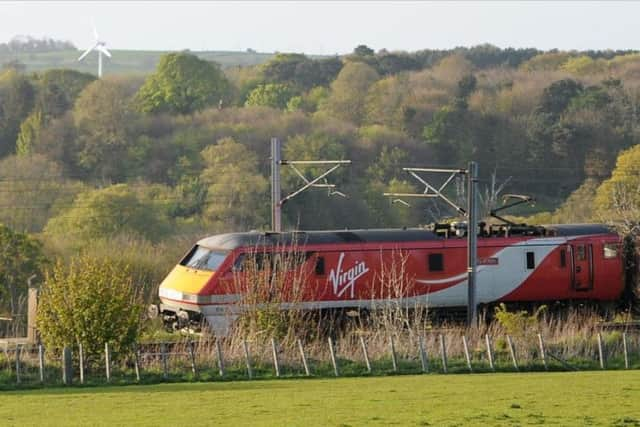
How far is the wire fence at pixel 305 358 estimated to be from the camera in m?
31.8

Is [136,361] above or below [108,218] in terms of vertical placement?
above

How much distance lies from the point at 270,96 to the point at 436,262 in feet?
330

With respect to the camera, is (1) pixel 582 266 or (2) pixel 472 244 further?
(1) pixel 582 266

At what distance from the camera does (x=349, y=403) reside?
2531 centimetres

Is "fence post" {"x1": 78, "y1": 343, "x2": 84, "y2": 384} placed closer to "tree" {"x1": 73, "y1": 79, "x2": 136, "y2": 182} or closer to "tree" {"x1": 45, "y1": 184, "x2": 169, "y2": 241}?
"tree" {"x1": 45, "y1": 184, "x2": 169, "y2": 241}

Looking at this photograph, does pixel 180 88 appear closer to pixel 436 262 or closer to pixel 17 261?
pixel 17 261

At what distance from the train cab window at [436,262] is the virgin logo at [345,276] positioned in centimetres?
185

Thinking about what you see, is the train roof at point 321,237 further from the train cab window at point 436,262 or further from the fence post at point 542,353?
the fence post at point 542,353

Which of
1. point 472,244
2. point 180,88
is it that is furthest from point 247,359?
point 180,88

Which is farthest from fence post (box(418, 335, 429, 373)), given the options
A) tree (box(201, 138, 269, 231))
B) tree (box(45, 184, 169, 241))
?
tree (box(201, 138, 269, 231))

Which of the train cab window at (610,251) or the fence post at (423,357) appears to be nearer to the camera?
the fence post at (423,357)

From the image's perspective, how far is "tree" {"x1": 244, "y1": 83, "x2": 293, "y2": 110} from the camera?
13650 centimetres

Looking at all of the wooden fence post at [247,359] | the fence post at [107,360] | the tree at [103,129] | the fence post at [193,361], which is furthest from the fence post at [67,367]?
the tree at [103,129]

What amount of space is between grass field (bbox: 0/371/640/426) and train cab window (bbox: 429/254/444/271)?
904cm
